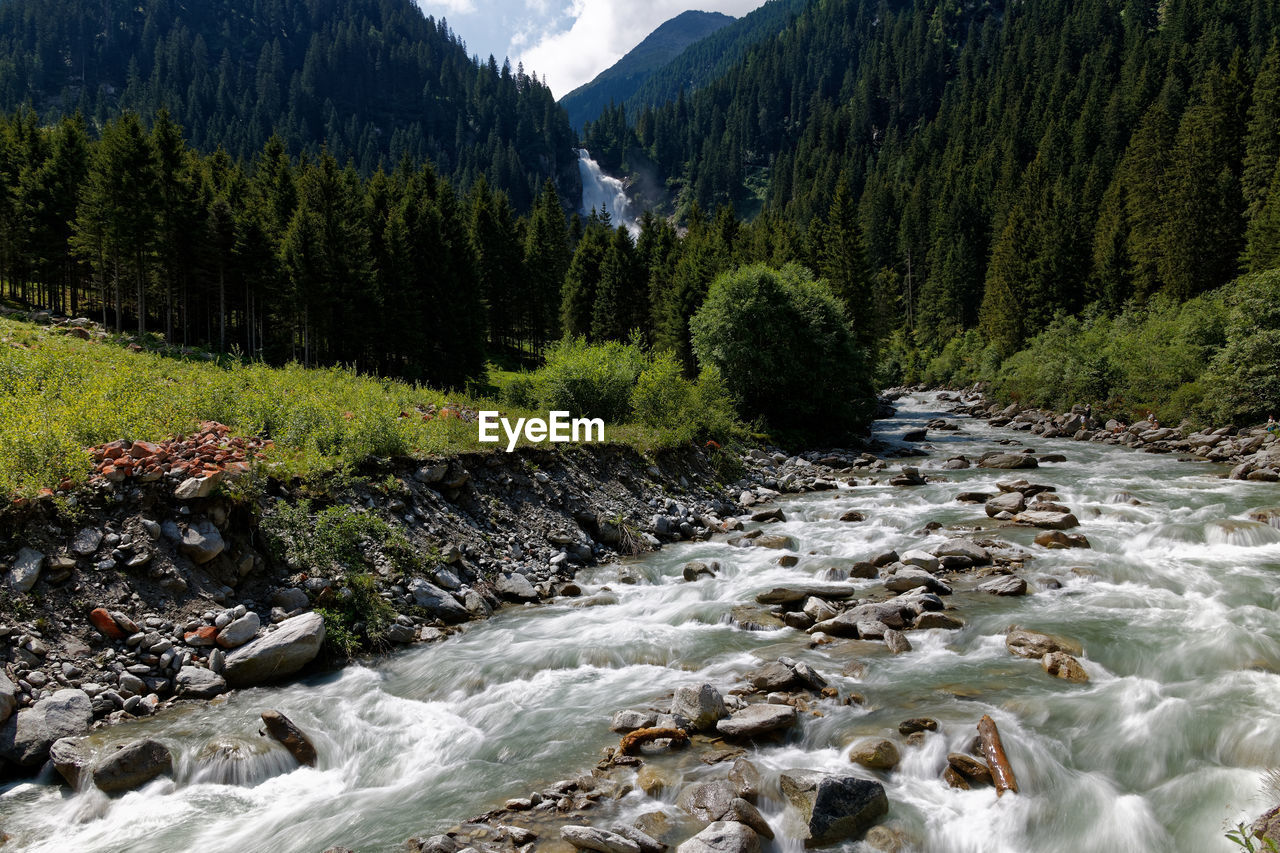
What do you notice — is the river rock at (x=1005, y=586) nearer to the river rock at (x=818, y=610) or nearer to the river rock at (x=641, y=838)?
the river rock at (x=818, y=610)

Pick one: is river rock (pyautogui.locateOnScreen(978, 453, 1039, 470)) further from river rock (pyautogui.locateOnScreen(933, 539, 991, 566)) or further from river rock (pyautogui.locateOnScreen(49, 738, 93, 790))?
river rock (pyautogui.locateOnScreen(49, 738, 93, 790))

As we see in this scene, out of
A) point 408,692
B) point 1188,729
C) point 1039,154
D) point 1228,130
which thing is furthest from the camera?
point 1039,154

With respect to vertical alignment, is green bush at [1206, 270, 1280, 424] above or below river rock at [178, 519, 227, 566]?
above

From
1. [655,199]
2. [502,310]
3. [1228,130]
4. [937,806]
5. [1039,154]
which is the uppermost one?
[655,199]

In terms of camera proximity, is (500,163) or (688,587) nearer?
(688,587)

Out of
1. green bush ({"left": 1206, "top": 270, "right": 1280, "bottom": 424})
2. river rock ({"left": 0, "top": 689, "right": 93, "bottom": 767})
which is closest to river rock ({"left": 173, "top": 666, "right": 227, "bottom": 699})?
river rock ({"left": 0, "top": 689, "right": 93, "bottom": 767})

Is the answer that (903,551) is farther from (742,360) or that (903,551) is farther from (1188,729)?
(742,360)

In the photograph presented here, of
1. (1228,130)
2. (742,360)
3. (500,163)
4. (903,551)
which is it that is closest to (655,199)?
(500,163)
